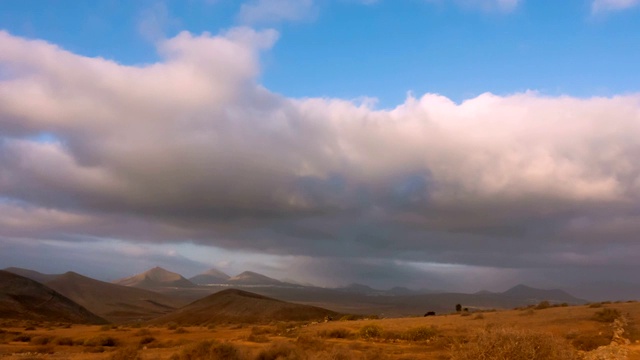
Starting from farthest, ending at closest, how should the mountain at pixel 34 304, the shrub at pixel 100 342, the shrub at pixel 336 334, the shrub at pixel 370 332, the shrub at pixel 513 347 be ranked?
the mountain at pixel 34 304 → the shrub at pixel 100 342 → the shrub at pixel 336 334 → the shrub at pixel 370 332 → the shrub at pixel 513 347

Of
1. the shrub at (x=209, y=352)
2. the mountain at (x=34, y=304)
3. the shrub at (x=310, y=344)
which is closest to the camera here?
the shrub at (x=209, y=352)

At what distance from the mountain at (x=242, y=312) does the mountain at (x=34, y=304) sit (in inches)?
656

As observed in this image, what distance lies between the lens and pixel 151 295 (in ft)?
555

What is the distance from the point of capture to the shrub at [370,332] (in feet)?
99.9

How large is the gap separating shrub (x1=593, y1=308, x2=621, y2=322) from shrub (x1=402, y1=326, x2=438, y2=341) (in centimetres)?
966

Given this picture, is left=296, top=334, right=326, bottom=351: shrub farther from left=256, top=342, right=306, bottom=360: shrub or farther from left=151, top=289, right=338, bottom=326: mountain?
left=151, top=289, right=338, bottom=326: mountain

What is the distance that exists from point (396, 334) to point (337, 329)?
4.19 metres

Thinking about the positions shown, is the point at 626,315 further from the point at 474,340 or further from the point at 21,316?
the point at 21,316

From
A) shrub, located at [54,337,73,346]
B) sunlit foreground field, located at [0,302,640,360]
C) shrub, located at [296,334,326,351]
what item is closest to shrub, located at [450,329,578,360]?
sunlit foreground field, located at [0,302,640,360]

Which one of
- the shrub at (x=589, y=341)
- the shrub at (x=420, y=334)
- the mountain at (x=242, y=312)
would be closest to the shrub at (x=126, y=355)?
the shrub at (x=420, y=334)

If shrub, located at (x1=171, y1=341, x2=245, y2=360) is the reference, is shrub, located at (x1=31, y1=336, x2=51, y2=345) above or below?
below

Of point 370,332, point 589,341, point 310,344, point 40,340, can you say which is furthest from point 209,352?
point 40,340

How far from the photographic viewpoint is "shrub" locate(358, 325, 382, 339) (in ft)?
99.9

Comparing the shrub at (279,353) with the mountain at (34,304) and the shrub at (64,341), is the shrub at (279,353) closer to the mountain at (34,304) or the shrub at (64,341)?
the shrub at (64,341)
